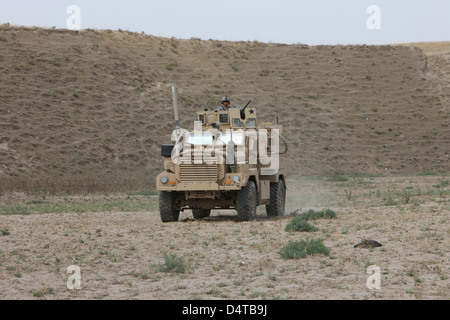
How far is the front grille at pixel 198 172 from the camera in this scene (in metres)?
18.1

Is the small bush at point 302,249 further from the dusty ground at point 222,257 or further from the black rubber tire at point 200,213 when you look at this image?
the black rubber tire at point 200,213

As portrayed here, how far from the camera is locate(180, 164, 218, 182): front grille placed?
59.5 feet

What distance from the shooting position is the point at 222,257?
42.5 feet

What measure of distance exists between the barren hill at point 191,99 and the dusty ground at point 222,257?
1940cm

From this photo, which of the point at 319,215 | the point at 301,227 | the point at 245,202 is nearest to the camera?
the point at 301,227

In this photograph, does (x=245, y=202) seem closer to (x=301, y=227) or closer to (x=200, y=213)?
(x=301, y=227)

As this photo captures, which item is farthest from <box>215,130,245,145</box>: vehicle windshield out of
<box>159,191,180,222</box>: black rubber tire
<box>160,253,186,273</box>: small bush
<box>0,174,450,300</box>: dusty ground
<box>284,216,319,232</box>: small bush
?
<box>160,253,186,273</box>: small bush

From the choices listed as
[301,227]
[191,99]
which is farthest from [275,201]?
[191,99]

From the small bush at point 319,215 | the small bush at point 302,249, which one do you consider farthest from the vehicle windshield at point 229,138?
→ the small bush at point 302,249

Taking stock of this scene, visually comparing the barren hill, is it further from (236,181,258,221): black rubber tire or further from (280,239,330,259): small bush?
(280,239,330,259): small bush

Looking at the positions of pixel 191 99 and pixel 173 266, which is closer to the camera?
pixel 173 266

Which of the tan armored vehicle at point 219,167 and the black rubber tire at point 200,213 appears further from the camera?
the black rubber tire at point 200,213

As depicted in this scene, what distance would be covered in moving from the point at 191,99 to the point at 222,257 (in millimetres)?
46132

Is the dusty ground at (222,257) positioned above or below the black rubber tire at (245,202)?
below
